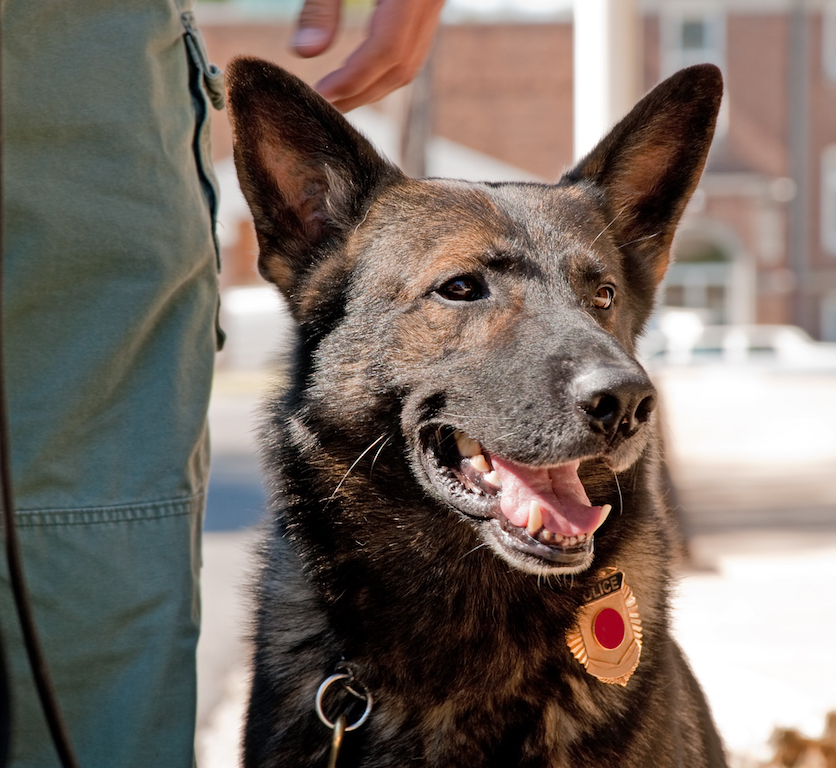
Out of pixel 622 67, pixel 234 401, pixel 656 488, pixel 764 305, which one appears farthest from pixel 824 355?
pixel 656 488

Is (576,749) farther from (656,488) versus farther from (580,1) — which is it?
(580,1)

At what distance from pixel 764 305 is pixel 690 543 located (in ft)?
73.0

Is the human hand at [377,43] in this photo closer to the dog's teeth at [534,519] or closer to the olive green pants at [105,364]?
the olive green pants at [105,364]

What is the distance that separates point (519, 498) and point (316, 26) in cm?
105

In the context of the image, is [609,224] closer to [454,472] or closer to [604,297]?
[604,297]

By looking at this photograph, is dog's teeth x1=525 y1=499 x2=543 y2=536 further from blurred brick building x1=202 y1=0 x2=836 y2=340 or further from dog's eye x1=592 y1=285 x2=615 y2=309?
blurred brick building x1=202 y1=0 x2=836 y2=340

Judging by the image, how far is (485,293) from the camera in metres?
2.00

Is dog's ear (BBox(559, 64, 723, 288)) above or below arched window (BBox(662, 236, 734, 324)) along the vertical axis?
below

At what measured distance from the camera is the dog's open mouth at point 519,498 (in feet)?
5.90

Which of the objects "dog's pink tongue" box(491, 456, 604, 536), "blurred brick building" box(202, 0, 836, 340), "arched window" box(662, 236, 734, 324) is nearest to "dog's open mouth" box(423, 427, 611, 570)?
"dog's pink tongue" box(491, 456, 604, 536)

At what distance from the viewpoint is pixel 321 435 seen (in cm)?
206

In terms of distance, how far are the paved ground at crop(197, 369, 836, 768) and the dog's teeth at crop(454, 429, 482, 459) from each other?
0.59 meters

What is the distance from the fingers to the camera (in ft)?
6.65

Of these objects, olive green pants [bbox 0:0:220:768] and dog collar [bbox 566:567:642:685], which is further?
dog collar [bbox 566:567:642:685]
